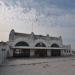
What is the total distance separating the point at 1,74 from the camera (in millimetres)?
11305

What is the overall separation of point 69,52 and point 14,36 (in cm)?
2141

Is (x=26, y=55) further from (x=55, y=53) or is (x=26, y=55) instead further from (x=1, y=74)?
(x=1, y=74)

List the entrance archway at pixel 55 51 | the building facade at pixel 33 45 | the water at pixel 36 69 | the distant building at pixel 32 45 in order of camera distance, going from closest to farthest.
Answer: the water at pixel 36 69 < the distant building at pixel 32 45 < the building facade at pixel 33 45 < the entrance archway at pixel 55 51

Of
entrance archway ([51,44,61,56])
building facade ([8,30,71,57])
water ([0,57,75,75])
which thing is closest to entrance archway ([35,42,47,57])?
building facade ([8,30,71,57])

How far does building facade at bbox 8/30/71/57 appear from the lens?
33.9m

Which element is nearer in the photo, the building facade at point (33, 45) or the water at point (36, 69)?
the water at point (36, 69)

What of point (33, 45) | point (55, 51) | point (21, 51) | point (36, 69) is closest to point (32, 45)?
point (33, 45)

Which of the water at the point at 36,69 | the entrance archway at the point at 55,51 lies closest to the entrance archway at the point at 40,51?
the entrance archway at the point at 55,51

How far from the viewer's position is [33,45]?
120 ft

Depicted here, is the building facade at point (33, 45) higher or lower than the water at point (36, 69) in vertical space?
higher

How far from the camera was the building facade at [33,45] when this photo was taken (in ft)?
111

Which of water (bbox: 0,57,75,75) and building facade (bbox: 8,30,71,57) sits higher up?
building facade (bbox: 8,30,71,57)

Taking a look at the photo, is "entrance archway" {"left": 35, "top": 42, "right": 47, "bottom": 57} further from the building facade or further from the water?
the water

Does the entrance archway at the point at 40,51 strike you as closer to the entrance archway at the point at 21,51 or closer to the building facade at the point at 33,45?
the building facade at the point at 33,45
